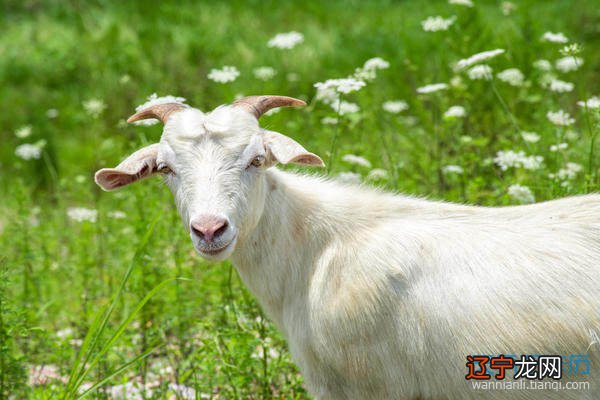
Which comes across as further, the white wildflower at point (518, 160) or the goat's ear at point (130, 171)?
the white wildflower at point (518, 160)

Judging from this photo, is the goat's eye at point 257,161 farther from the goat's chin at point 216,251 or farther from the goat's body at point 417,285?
the goat's chin at point 216,251

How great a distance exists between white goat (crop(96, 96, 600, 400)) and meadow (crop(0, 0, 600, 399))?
1.43 feet

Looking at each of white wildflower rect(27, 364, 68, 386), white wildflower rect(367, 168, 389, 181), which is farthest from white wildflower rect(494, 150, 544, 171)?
white wildflower rect(27, 364, 68, 386)

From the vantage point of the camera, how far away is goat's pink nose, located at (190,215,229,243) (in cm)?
333

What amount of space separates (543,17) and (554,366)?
825cm

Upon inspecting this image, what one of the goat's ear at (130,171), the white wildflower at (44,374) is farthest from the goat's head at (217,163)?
the white wildflower at (44,374)

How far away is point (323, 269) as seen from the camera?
379cm

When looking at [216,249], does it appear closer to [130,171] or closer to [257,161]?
[257,161]

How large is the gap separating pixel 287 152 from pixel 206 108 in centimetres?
475

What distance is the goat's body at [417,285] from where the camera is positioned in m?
3.31

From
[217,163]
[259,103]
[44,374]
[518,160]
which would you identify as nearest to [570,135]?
[518,160]

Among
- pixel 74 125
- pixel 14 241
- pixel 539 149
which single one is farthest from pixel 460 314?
pixel 74 125

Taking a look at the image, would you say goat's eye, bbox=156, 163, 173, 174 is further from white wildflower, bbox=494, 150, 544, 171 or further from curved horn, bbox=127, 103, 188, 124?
white wildflower, bbox=494, 150, 544, 171

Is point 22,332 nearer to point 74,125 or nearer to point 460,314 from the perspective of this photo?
point 460,314
